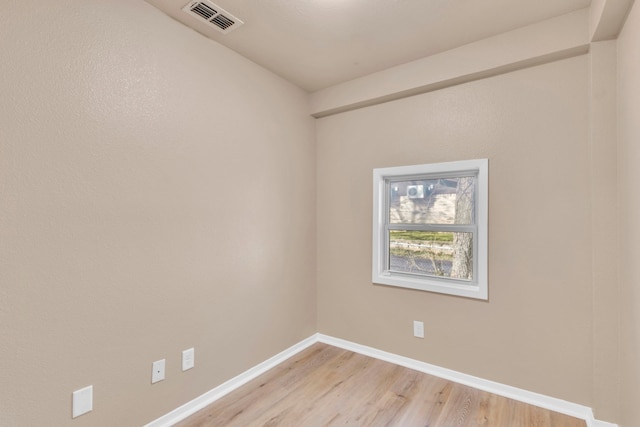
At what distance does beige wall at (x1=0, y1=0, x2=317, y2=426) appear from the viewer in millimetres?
1433

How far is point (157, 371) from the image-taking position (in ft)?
6.30

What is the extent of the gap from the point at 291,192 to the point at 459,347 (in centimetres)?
195

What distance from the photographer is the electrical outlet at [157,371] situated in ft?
6.24

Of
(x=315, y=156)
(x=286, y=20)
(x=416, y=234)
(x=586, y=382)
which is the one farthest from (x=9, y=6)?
(x=586, y=382)

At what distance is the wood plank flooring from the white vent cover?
2.59 m

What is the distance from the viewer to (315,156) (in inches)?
131

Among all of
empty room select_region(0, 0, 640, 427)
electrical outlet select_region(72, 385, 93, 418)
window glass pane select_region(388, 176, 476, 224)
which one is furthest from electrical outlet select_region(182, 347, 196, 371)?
window glass pane select_region(388, 176, 476, 224)

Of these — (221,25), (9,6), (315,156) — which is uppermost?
(221,25)

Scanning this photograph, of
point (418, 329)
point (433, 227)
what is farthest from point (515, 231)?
point (418, 329)

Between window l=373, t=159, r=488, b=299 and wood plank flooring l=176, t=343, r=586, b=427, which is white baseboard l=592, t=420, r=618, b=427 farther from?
window l=373, t=159, r=488, b=299

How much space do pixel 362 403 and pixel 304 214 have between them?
1.71m

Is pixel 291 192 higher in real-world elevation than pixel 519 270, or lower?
higher

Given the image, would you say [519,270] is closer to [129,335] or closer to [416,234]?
[416,234]

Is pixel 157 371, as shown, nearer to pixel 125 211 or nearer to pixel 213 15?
pixel 125 211
